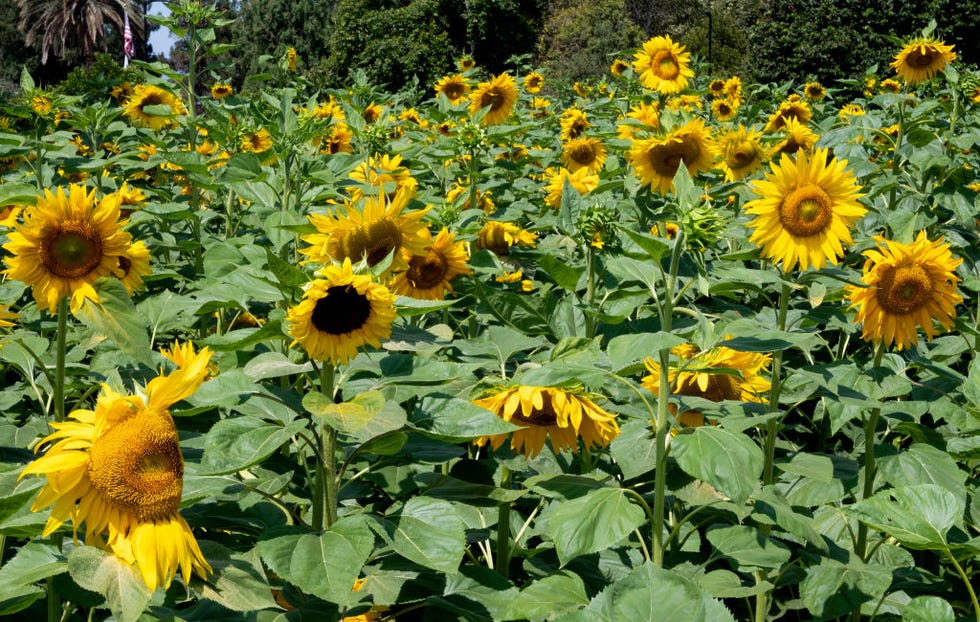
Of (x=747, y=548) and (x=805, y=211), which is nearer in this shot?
(x=747, y=548)

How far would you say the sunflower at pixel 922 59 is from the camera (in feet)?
17.8

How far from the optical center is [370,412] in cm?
165

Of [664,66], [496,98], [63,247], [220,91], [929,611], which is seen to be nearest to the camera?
[929,611]

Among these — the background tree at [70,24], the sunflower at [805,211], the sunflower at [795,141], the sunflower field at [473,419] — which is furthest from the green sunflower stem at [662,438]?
the background tree at [70,24]

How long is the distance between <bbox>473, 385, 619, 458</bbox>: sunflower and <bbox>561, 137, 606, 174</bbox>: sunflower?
10.7 ft

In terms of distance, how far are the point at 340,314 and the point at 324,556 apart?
18.2 inches

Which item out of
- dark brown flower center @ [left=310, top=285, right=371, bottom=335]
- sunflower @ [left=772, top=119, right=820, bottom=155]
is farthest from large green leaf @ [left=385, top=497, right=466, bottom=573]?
sunflower @ [left=772, top=119, right=820, bottom=155]

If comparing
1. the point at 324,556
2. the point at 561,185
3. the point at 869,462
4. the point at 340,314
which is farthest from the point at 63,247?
the point at 561,185

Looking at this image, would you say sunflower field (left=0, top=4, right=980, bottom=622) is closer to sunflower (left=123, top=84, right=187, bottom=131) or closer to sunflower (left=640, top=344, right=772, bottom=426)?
sunflower (left=640, top=344, right=772, bottom=426)

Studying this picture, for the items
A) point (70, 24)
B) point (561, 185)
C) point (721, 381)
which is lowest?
point (70, 24)

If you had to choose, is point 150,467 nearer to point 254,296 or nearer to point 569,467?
point 254,296

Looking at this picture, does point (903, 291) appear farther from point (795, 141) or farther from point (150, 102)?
point (150, 102)

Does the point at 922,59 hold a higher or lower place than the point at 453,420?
higher

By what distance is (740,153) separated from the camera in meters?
4.38
